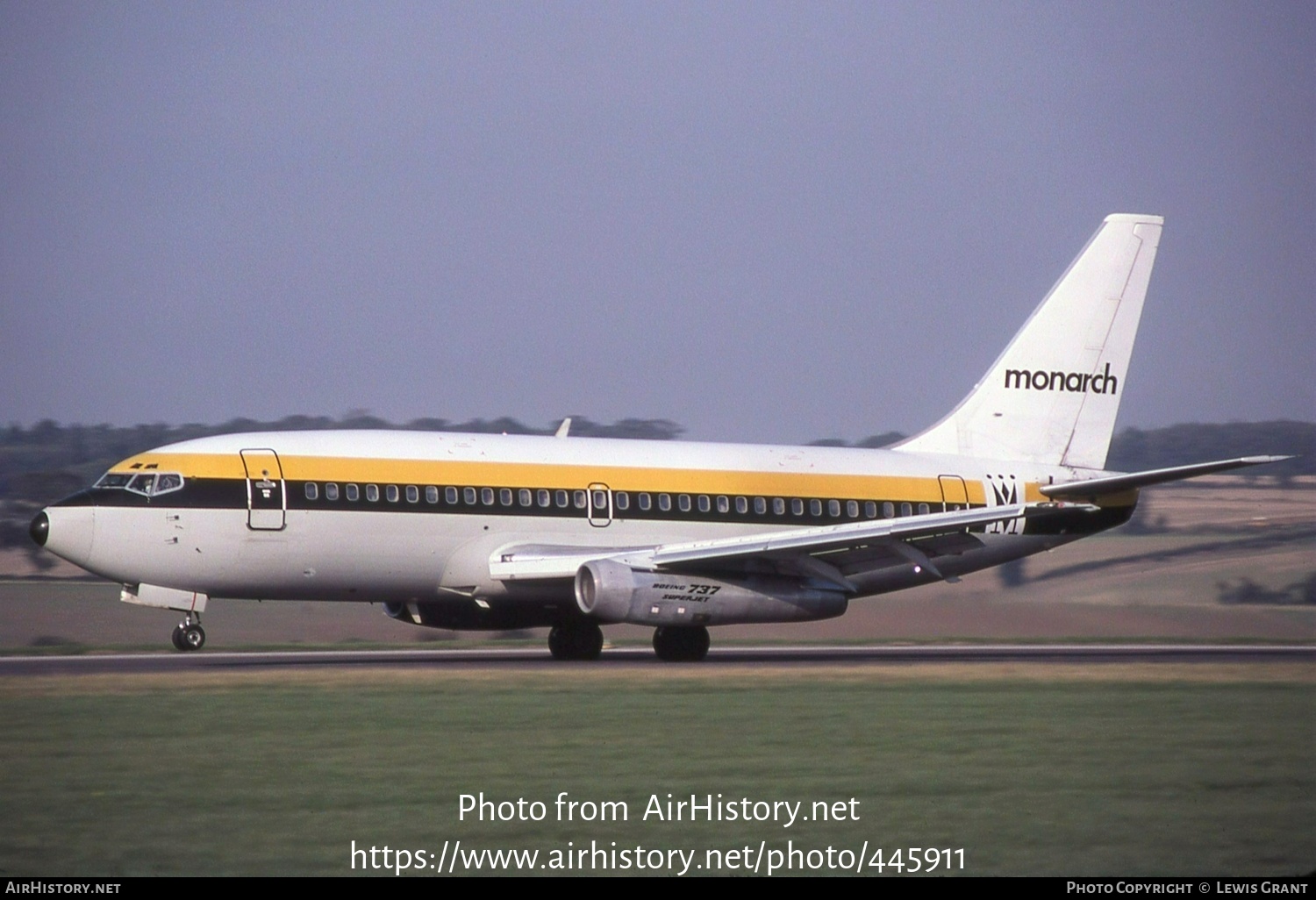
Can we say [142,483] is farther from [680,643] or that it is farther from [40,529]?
[680,643]

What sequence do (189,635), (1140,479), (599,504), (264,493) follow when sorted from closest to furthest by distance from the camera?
(264,493)
(189,635)
(599,504)
(1140,479)

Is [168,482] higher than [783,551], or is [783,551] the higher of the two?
[168,482]

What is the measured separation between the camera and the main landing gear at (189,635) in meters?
28.0

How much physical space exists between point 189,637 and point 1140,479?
680 inches

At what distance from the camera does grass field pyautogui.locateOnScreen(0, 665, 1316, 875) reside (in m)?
12.1

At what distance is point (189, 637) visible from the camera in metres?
28.1

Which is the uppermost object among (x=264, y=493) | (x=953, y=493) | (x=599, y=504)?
(x=264, y=493)

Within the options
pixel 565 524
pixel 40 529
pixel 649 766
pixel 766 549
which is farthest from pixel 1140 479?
pixel 40 529

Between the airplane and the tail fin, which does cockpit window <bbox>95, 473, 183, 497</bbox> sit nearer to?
the airplane

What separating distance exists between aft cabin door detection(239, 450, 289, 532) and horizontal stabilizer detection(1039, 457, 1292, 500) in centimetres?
1524

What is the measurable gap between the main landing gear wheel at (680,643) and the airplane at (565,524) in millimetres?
35
